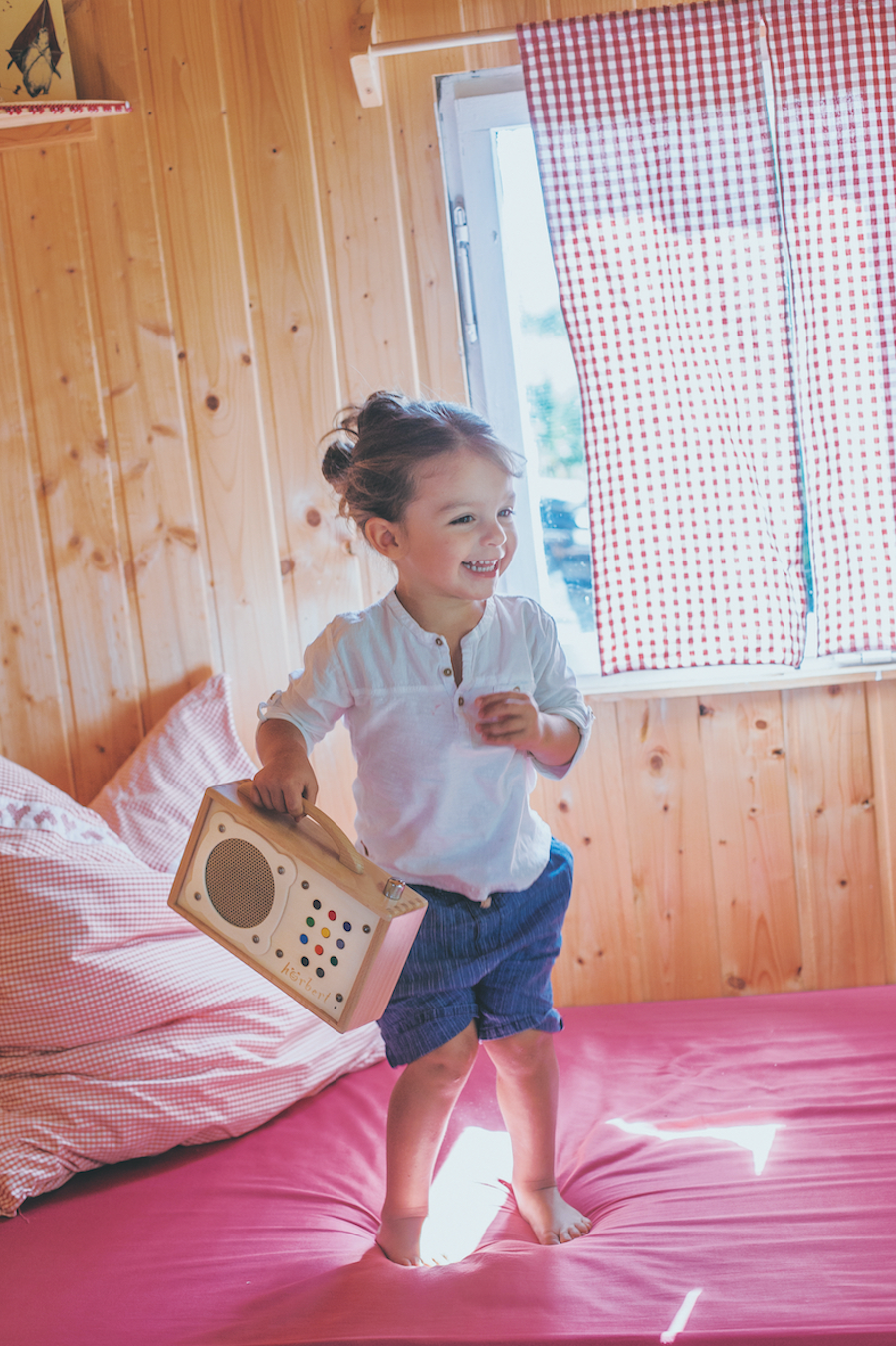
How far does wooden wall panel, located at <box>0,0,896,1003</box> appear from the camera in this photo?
1789 millimetres

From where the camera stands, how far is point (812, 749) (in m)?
1.81

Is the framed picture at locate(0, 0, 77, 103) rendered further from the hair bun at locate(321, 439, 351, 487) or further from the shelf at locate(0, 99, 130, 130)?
the hair bun at locate(321, 439, 351, 487)

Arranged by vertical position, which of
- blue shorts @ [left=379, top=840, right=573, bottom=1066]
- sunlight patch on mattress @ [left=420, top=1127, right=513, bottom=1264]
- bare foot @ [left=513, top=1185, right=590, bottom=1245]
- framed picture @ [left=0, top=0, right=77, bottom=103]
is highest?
framed picture @ [left=0, top=0, right=77, bottom=103]

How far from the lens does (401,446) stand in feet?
4.03

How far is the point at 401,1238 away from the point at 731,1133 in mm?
434

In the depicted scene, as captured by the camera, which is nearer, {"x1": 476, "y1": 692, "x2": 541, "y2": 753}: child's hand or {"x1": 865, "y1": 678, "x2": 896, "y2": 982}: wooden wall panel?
{"x1": 476, "y1": 692, "x2": 541, "y2": 753}: child's hand

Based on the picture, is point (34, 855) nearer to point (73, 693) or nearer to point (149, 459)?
point (73, 693)

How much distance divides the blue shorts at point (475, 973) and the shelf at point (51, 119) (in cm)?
138

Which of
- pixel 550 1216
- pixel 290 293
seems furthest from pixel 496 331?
pixel 550 1216

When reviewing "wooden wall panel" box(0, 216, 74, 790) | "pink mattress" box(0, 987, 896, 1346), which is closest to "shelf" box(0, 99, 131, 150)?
"wooden wall panel" box(0, 216, 74, 790)

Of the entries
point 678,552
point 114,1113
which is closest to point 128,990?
point 114,1113

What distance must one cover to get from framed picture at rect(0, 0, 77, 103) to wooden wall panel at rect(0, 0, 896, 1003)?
0.05 m

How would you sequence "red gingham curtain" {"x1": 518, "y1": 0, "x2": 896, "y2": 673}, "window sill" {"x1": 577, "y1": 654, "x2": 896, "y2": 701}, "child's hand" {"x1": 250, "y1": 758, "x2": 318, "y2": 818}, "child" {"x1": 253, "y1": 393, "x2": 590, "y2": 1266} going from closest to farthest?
"child's hand" {"x1": 250, "y1": 758, "x2": 318, "y2": 818}, "child" {"x1": 253, "y1": 393, "x2": 590, "y2": 1266}, "red gingham curtain" {"x1": 518, "y1": 0, "x2": 896, "y2": 673}, "window sill" {"x1": 577, "y1": 654, "x2": 896, "y2": 701}

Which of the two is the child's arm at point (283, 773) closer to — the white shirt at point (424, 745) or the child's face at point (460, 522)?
the white shirt at point (424, 745)
